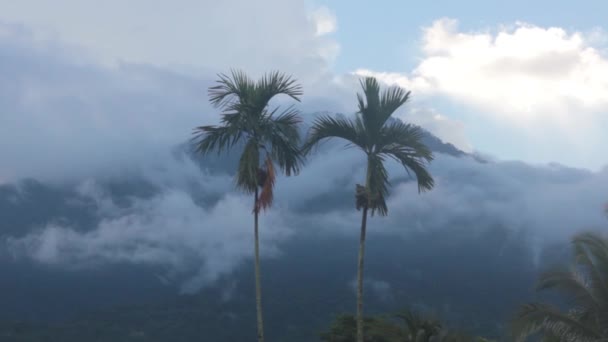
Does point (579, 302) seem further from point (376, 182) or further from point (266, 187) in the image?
point (266, 187)

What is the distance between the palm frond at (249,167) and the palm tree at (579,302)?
767 centimetres

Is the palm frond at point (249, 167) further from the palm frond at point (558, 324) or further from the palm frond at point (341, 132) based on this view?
the palm frond at point (558, 324)

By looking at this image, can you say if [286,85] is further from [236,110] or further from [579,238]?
[579,238]

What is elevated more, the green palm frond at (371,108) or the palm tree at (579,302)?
the green palm frond at (371,108)

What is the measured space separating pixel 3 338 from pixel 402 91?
167 metres

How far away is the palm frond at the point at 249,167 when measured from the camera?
779 inches

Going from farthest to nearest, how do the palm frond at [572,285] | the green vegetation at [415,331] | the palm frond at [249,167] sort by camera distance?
1. the green vegetation at [415,331]
2. the palm frond at [249,167]
3. the palm frond at [572,285]

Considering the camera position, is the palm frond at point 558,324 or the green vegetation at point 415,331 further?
the green vegetation at point 415,331

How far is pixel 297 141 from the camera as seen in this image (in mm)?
20547

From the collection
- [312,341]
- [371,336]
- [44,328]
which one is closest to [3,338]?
[44,328]

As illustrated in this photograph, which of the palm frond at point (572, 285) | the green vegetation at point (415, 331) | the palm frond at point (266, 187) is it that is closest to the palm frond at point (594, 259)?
the palm frond at point (572, 285)

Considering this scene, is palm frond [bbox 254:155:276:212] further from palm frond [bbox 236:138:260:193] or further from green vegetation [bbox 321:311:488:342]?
green vegetation [bbox 321:311:488:342]

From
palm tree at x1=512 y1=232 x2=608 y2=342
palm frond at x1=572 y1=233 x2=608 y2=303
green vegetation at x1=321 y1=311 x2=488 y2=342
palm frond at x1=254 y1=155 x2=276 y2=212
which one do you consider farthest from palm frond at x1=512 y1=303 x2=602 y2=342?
palm frond at x1=254 y1=155 x2=276 y2=212

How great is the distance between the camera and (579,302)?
18812mm
